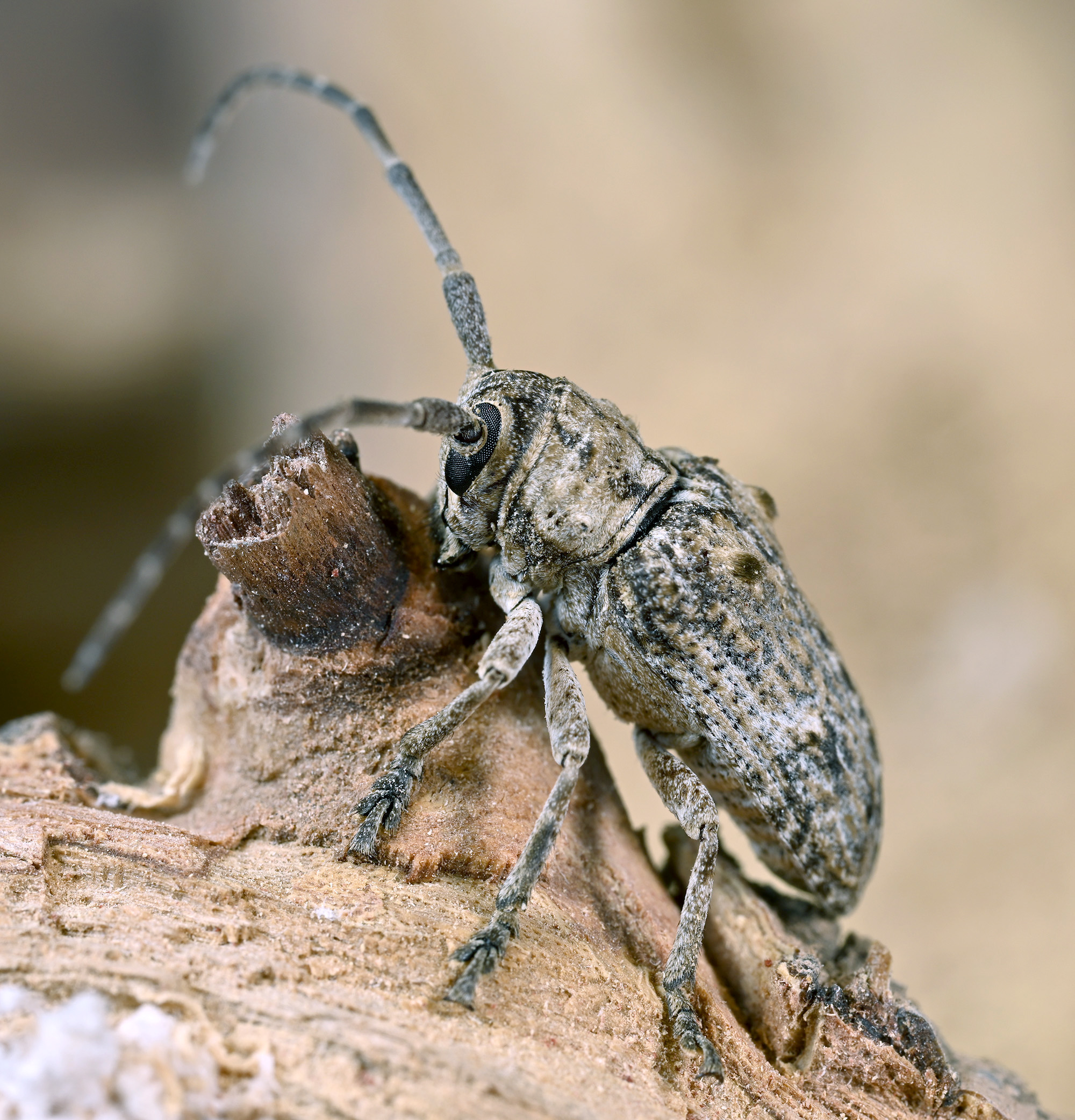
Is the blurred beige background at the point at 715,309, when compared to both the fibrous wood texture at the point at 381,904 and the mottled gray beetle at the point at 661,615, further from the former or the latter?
the fibrous wood texture at the point at 381,904

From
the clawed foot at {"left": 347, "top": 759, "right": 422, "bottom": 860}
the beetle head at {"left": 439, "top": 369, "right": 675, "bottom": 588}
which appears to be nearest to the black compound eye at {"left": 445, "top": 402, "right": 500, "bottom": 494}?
the beetle head at {"left": 439, "top": 369, "right": 675, "bottom": 588}

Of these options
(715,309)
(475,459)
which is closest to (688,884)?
(475,459)

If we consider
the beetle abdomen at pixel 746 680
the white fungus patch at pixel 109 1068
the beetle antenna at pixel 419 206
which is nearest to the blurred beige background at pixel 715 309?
the beetle abdomen at pixel 746 680

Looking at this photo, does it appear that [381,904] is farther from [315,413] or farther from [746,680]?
[746,680]

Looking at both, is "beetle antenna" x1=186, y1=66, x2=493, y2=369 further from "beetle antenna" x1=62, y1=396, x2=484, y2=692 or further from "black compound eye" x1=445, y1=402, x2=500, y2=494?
"beetle antenna" x1=62, y1=396, x2=484, y2=692

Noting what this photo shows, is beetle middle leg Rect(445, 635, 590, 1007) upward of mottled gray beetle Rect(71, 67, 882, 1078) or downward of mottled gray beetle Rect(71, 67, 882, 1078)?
downward

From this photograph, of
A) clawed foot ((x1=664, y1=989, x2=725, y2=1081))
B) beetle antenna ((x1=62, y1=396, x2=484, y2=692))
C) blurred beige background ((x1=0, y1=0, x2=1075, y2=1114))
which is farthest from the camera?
blurred beige background ((x1=0, y1=0, x2=1075, y2=1114))

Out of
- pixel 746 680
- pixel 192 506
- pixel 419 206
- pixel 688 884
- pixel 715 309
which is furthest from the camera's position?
pixel 715 309
